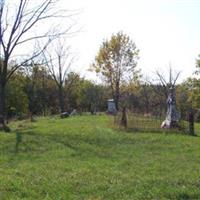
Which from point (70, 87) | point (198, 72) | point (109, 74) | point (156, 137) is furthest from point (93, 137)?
point (70, 87)

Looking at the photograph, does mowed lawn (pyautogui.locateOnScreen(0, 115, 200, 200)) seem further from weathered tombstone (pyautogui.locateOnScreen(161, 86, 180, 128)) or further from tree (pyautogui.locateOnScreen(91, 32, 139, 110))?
tree (pyautogui.locateOnScreen(91, 32, 139, 110))

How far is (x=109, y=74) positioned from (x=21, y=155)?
38371 millimetres

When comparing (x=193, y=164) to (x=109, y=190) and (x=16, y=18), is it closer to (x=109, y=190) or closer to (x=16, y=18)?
(x=109, y=190)

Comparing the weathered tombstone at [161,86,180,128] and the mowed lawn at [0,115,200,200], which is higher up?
the weathered tombstone at [161,86,180,128]

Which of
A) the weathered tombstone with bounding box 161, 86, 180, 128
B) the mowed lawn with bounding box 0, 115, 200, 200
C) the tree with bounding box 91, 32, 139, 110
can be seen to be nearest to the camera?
the mowed lawn with bounding box 0, 115, 200, 200

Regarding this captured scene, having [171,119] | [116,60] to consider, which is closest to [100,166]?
[171,119]

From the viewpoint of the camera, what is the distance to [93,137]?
2234 centimetres

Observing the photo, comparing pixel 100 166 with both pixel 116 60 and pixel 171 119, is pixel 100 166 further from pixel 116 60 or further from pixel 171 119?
pixel 116 60

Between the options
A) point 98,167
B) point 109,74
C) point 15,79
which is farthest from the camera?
point 15,79

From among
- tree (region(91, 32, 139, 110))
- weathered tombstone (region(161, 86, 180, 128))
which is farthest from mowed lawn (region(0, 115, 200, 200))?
tree (region(91, 32, 139, 110))

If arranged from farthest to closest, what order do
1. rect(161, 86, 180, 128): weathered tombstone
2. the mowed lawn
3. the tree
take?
the tree
rect(161, 86, 180, 128): weathered tombstone
the mowed lawn

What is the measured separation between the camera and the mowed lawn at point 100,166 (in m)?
10.1

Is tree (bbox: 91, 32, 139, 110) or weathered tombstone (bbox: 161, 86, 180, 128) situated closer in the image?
weathered tombstone (bbox: 161, 86, 180, 128)

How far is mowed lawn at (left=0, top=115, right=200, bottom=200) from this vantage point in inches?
396
